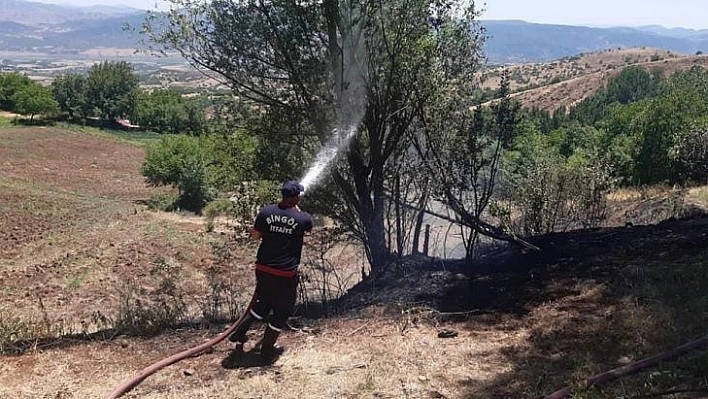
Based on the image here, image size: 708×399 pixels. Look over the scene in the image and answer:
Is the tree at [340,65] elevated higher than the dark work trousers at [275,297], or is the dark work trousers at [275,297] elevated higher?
the tree at [340,65]

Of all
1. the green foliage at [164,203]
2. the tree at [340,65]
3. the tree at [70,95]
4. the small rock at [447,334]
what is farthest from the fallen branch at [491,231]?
the tree at [70,95]

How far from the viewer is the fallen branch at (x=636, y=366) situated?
412 cm

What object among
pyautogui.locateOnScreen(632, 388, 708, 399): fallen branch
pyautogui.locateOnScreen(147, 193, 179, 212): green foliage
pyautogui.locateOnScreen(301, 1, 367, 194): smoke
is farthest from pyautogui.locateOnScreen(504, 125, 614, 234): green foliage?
pyautogui.locateOnScreen(147, 193, 179, 212): green foliage

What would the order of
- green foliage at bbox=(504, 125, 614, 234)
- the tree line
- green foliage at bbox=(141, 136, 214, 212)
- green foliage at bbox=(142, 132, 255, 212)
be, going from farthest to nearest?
the tree line → green foliage at bbox=(141, 136, 214, 212) → green foliage at bbox=(142, 132, 255, 212) → green foliage at bbox=(504, 125, 614, 234)

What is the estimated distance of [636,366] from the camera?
4.27m

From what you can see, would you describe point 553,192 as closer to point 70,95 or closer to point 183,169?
point 183,169

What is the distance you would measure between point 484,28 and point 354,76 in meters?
2.26

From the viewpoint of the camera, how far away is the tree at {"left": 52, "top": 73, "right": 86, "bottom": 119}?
3091 inches

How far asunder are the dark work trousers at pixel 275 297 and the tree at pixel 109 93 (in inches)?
3278

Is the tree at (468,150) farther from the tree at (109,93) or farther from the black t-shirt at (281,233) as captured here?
the tree at (109,93)

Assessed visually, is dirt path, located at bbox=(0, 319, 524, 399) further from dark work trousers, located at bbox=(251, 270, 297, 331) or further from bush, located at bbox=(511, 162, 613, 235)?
bush, located at bbox=(511, 162, 613, 235)

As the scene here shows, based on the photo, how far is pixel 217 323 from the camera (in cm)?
693

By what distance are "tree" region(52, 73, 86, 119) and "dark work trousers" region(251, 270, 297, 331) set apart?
81586 millimetres

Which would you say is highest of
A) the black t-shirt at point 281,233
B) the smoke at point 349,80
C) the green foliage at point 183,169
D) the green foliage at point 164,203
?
the smoke at point 349,80
